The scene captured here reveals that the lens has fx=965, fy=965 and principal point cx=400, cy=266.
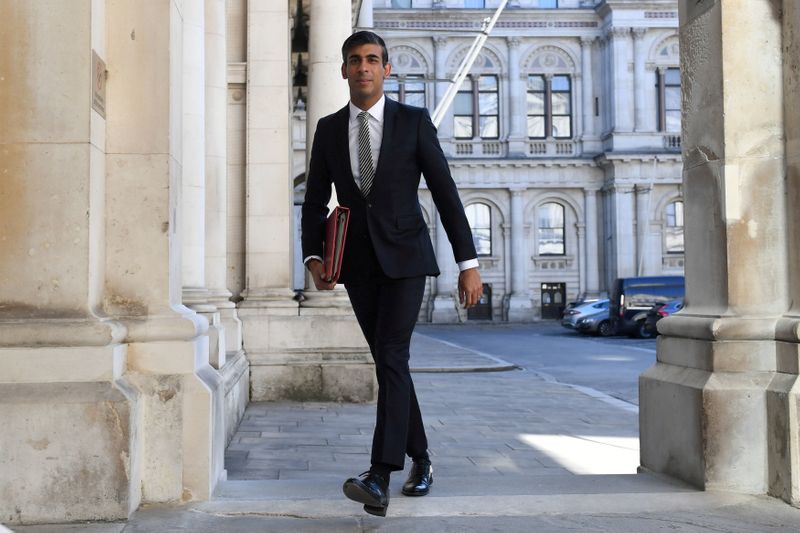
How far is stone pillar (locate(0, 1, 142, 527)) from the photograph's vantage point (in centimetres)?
399

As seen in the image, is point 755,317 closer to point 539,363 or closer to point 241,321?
point 241,321

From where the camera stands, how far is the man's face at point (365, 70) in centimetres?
423

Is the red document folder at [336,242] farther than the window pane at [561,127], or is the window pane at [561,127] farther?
the window pane at [561,127]

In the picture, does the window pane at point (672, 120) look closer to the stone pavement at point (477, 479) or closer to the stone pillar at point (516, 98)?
the stone pillar at point (516, 98)

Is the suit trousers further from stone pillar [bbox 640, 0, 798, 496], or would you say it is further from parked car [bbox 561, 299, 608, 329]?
parked car [bbox 561, 299, 608, 329]

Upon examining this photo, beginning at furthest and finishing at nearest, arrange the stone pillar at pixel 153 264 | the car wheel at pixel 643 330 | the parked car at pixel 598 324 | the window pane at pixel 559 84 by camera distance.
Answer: the window pane at pixel 559 84
the parked car at pixel 598 324
the car wheel at pixel 643 330
the stone pillar at pixel 153 264

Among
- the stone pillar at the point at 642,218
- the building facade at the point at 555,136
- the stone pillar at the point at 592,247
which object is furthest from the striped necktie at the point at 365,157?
the stone pillar at the point at 592,247

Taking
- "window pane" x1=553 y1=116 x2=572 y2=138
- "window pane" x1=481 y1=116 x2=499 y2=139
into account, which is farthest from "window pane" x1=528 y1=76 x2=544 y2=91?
"window pane" x1=481 y1=116 x2=499 y2=139

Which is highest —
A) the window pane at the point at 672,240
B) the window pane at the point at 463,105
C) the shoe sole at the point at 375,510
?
the window pane at the point at 463,105

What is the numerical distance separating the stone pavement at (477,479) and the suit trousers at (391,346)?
301 millimetres

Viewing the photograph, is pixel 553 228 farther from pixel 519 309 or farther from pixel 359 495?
pixel 359 495

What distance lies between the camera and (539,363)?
765 inches

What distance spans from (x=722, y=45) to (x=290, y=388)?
6.97m

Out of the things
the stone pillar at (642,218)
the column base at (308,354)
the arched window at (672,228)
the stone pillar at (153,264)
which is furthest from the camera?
the arched window at (672,228)
